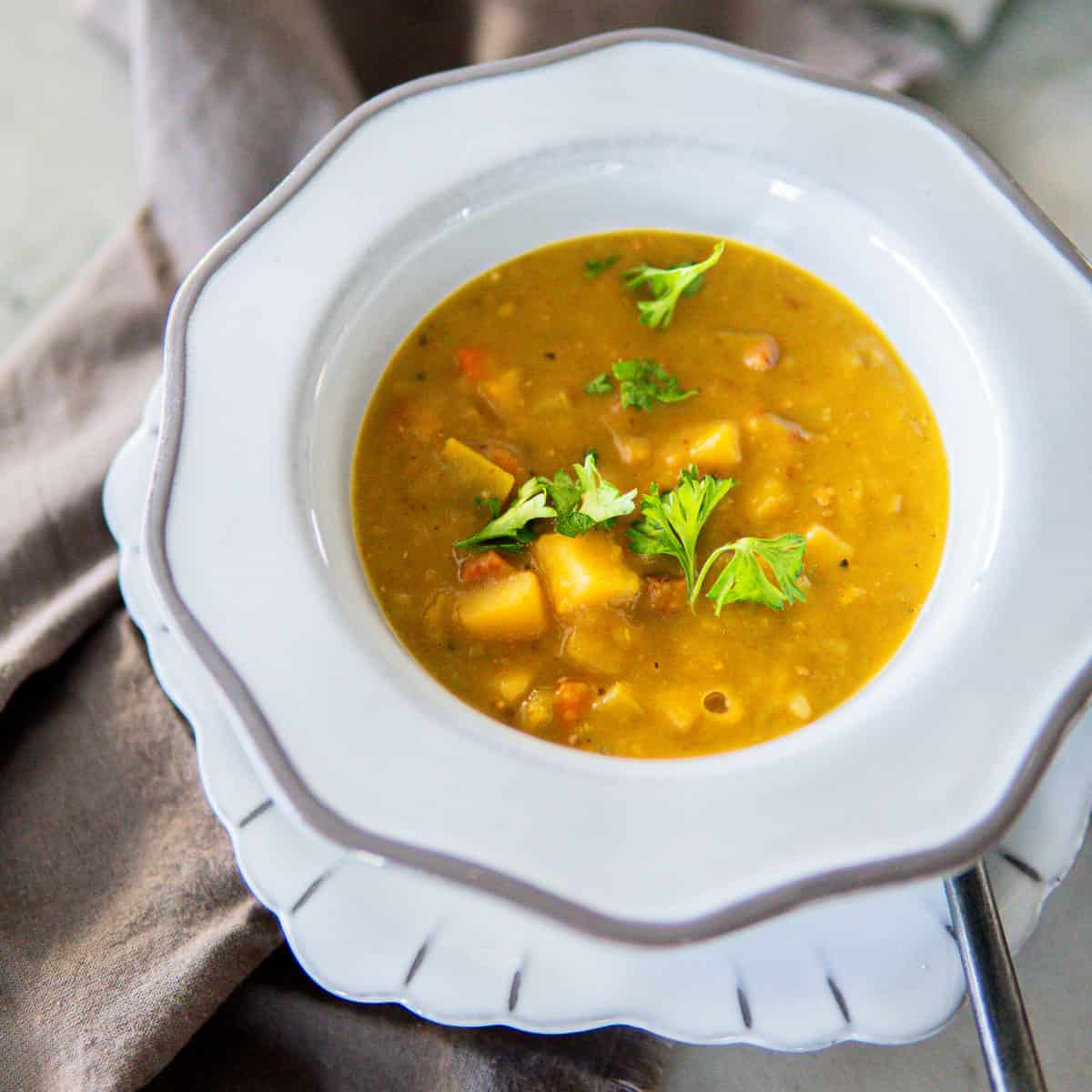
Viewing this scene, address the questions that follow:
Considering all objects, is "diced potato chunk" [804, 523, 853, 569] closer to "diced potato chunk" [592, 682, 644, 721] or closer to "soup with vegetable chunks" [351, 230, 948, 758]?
"soup with vegetable chunks" [351, 230, 948, 758]

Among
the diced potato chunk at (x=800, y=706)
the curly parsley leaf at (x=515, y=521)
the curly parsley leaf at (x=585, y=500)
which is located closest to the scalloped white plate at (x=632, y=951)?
the diced potato chunk at (x=800, y=706)

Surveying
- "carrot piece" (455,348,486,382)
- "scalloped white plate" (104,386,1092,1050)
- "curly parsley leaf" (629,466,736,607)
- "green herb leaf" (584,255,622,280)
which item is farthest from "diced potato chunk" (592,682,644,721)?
"green herb leaf" (584,255,622,280)

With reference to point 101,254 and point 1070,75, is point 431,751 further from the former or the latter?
point 1070,75

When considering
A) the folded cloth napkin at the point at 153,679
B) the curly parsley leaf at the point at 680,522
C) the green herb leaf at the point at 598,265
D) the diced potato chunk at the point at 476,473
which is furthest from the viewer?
the green herb leaf at the point at 598,265

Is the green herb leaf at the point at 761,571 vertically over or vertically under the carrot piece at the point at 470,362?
under

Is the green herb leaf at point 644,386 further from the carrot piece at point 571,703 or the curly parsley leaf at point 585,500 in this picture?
the carrot piece at point 571,703

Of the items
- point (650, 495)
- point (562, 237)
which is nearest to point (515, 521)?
point (650, 495)

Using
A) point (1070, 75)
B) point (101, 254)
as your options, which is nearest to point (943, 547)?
point (1070, 75)
